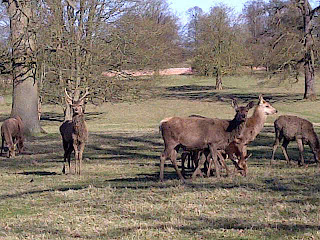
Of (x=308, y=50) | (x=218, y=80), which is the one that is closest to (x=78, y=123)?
(x=308, y=50)

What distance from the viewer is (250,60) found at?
201 ft

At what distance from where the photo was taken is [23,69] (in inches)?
1020

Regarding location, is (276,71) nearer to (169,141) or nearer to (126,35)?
(126,35)

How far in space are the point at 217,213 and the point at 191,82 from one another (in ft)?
231

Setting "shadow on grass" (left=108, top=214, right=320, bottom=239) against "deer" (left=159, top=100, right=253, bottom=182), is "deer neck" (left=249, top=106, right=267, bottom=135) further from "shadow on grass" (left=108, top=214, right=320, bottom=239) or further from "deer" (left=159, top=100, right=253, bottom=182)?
"shadow on grass" (left=108, top=214, right=320, bottom=239)

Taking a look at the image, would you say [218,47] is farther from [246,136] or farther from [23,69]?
[246,136]

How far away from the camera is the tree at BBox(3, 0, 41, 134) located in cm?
2580

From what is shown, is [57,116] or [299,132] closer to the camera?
[299,132]

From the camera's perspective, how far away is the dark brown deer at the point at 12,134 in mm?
18859

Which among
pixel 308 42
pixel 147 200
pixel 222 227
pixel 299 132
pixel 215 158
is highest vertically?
pixel 308 42

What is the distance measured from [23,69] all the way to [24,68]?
7 cm

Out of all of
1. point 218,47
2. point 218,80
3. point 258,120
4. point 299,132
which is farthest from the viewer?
point 218,80

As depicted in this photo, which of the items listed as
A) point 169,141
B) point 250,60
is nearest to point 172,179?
point 169,141

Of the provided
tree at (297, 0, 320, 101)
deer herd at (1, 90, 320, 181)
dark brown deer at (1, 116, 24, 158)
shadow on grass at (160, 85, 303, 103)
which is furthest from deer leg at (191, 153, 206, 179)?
shadow on grass at (160, 85, 303, 103)
